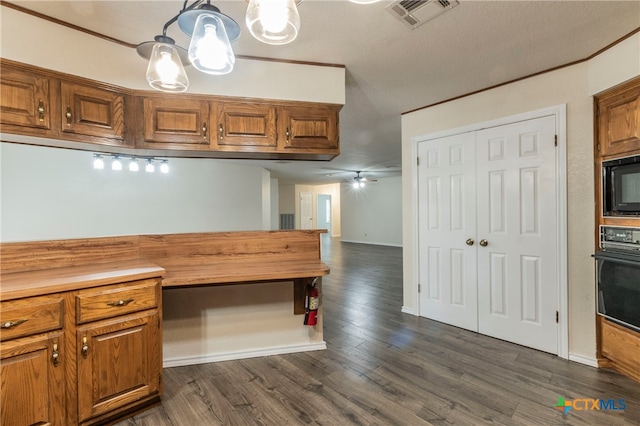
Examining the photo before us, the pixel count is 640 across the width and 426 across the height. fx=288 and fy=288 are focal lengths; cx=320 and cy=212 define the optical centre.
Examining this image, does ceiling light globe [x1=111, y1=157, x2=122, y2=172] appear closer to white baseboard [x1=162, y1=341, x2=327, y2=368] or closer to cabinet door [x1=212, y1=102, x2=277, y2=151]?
cabinet door [x1=212, y1=102, x2=277, y2=151]

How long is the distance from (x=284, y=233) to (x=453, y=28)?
6.64 ft

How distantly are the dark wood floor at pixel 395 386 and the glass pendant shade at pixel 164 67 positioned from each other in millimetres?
1990

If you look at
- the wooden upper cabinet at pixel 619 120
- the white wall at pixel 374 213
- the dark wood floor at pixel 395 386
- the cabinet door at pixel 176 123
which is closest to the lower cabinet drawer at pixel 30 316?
the dark wood floor at pixel 395 386

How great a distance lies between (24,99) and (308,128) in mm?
1858

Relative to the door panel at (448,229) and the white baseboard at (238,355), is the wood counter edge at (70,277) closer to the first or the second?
the white baseboard at (238,355)

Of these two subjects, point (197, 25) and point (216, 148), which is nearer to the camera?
point (197, 25)

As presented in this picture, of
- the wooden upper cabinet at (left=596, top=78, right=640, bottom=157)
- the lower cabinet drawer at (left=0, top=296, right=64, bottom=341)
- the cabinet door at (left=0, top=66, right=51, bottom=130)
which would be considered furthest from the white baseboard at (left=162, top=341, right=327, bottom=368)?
the wooden upper cabinet at (left=596, top=78, right=640, bottom=157)

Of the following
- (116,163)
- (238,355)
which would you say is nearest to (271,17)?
(238,355)

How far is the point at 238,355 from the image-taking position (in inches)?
99.1

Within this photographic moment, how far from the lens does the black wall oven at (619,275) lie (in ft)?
6.57

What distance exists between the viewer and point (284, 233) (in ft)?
8.66

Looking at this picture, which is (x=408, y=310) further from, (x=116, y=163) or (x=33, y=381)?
(x=116, y=163)

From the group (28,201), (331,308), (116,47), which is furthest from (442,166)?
(28,201)

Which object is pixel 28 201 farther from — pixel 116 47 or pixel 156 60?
pixel 156 60
